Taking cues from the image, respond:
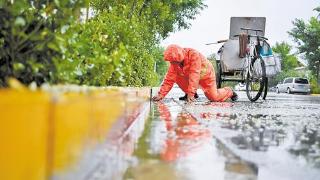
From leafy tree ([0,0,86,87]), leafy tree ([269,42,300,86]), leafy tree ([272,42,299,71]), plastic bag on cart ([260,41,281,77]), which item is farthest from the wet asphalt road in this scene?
leafy tree ([272,42,299,71])

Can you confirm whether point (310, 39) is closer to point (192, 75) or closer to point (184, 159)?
point (192, 75)

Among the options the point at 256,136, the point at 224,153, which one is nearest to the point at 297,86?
the point at 256,136

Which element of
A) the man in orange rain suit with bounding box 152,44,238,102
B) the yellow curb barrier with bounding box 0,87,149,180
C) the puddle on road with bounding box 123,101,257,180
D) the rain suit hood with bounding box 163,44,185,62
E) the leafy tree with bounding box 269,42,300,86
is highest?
the leafy tree with bounding box 269,42,300,86

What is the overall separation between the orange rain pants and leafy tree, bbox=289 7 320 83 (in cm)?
4772

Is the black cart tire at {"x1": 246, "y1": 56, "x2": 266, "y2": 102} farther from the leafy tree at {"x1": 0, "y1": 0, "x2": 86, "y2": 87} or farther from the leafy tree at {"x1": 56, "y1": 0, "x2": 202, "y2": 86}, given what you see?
the leafy tree at {"x1": 0, "y1": 0, "x2": 86, "y2": 87}

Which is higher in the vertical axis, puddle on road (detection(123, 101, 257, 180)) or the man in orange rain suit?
the man in orange rain suit

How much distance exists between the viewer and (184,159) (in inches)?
150

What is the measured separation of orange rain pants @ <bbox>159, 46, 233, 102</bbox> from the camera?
43.9 feet

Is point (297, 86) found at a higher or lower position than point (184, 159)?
higher

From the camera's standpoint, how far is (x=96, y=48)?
671 cm

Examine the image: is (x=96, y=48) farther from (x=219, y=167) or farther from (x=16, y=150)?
(x=16, y=150)

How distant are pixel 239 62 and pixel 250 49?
1.21 meters

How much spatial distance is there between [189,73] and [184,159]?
9.76 metres

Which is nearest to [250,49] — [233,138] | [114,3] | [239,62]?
[239,62]
